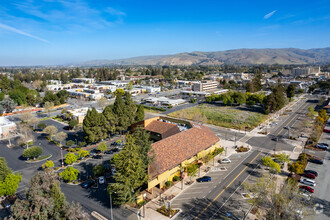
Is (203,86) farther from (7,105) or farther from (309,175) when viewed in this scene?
(7,105)

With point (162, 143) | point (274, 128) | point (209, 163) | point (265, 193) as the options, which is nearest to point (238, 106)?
point (274, 128)

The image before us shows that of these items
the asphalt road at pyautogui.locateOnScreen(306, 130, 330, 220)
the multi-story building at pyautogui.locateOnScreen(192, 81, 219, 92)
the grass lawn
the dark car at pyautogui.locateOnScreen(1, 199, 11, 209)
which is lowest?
the asphalt road at pyautogui.locateOnScreen(306, 130, 330, 220)

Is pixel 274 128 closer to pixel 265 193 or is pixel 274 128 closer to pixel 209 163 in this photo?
pixel 209 163

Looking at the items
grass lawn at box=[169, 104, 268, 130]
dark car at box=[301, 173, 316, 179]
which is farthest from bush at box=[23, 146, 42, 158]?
dark car at box=[301, 173, 316, 179]

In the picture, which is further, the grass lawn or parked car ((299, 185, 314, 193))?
the grass lawn

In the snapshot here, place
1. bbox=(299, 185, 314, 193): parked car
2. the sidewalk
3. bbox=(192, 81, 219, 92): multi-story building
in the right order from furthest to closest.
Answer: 1. bbox=(192, 81, 219, 92): multi-story building
2. bbox=(299, 185, 314, 193): parked car
3. the sidewalk

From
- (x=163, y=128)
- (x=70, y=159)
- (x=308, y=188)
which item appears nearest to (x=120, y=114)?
(x=163, y=128)

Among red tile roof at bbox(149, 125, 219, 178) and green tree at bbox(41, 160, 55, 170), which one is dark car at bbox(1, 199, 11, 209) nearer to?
green tree at bbox(41, 160, 55, 170)

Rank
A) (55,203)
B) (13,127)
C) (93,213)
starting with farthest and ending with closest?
1. (13,127)
2. (93,213)
3. (55,203)

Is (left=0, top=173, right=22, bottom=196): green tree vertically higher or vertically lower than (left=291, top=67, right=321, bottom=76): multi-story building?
lower
